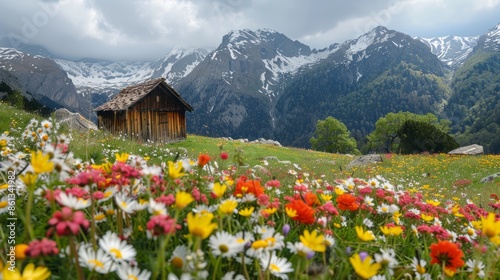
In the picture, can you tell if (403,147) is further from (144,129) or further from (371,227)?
(371,227)

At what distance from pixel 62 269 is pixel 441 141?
51474 millimetres

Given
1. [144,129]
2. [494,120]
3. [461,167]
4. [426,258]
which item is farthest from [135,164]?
[494,120]

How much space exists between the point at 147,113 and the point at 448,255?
3240 centimetres

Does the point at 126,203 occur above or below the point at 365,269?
above

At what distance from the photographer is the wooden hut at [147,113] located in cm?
3047

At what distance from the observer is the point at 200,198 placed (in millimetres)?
2123

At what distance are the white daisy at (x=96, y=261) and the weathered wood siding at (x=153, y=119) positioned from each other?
96.6 ft

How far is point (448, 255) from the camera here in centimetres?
175

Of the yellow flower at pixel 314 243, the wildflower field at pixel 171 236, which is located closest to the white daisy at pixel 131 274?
the wildflower field at pixel 171 236

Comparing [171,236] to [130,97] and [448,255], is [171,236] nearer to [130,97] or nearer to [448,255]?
[448,255]

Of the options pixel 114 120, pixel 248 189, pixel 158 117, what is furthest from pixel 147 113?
pixel 248 189

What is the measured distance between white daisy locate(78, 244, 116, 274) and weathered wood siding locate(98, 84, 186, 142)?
2945 centimetres

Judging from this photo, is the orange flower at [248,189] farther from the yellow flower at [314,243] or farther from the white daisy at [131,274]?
the white daisy at [131,274]

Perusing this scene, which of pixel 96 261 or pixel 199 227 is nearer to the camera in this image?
pixel 199 227
